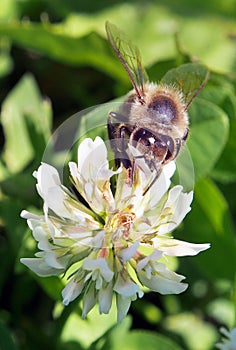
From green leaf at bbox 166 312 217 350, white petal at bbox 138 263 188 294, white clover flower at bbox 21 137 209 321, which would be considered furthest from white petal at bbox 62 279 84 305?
green leaf at bbox 166 312 217 350

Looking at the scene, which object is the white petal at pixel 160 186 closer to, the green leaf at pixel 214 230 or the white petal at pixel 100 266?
the white petal at pixel 100 266

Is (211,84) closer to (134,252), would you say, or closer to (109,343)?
(109,343)

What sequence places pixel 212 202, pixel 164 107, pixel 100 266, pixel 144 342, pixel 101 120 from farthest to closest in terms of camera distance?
pixel 212 202 → pixel 144 342 → pixel 101 120 → pixel 164 107 → pixel 100 266

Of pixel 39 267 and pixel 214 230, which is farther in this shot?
pixel 214 230

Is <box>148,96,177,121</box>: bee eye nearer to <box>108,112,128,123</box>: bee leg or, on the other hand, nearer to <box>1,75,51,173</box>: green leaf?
<box>108,112,128,123</box>: bee leg

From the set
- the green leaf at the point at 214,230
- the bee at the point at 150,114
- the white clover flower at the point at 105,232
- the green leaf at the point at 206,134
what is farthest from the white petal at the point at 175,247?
the green leaf at the point at 214,230

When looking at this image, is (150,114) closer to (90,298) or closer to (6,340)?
(90,298)

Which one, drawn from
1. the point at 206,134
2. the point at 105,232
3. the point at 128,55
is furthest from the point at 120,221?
the point at 206,134
